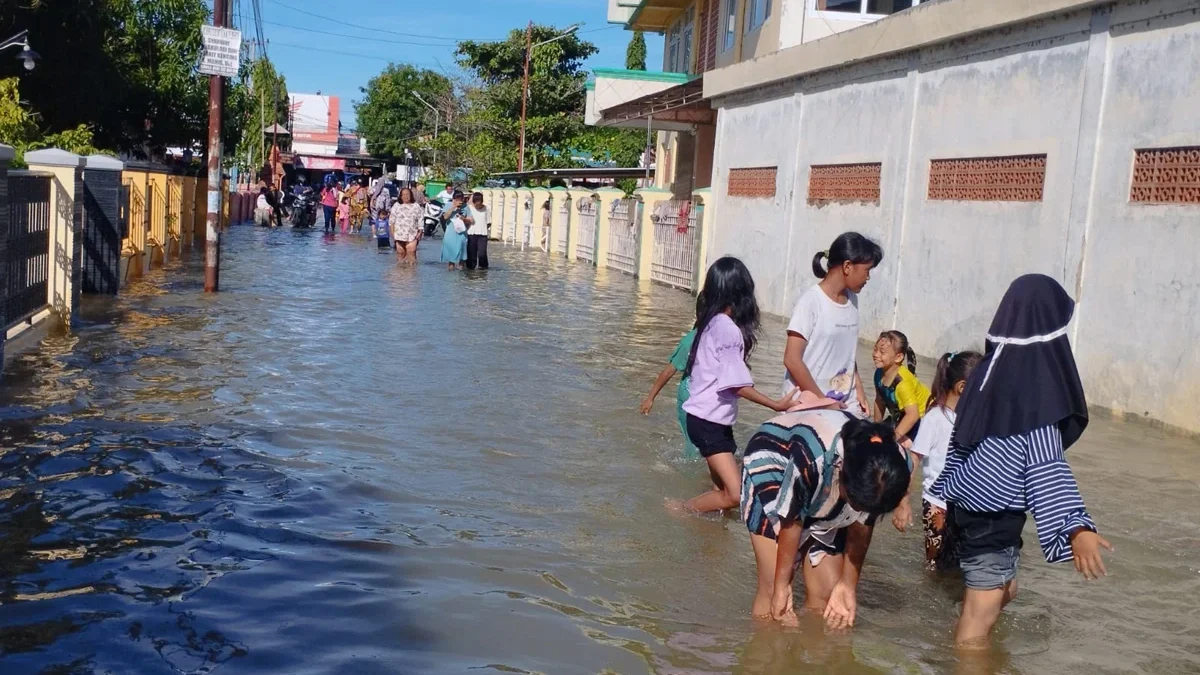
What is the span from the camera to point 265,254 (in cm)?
2720

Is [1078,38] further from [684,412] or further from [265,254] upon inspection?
[265,254]

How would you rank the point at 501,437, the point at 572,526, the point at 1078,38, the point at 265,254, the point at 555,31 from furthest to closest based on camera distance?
the point at 555,31 → the point at 265,254 → the point at 1078,38 → the point at 501,437 → the point at 572,526

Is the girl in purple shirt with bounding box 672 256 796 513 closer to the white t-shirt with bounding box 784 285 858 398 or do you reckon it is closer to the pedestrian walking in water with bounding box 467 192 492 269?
the white t-shirt with bounding box 784 285 858 398

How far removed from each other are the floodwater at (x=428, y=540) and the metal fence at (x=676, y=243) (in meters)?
11.1

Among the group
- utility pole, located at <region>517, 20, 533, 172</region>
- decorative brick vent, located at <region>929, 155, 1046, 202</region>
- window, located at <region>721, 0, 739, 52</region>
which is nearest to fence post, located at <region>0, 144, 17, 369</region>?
decorative brick vent, located at <region>929, 155, 1046, 202</region>

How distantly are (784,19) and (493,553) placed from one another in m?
17.6

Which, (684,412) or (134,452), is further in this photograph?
(134,452)

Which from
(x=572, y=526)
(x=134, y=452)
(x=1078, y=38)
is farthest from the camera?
(x=1078, y=38)

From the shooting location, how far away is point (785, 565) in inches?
182

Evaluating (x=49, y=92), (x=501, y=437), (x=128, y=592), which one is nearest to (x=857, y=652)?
(x=128, y=592)

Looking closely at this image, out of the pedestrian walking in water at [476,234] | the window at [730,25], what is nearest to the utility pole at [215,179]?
the pedestrian walking in water at [476,234]

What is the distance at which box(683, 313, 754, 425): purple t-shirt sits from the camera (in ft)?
21.4

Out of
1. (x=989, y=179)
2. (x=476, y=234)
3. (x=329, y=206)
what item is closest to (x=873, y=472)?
(x=989, y=179)

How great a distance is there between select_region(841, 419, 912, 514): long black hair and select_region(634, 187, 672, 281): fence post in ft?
70.1
